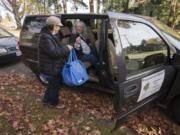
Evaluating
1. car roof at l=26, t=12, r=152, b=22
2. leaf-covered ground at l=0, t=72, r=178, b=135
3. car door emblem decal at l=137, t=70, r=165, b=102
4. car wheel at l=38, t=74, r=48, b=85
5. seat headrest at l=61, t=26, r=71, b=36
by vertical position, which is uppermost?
car roof at l=26, t=12, r=152, b=22

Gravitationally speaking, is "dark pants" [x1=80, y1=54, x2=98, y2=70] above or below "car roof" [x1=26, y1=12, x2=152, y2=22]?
below

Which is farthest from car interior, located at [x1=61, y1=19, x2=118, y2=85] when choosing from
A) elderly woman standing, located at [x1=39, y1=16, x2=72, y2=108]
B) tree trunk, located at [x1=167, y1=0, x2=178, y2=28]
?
tree trunk, located at [x1=167, y1=0, x2=178, y2=28]

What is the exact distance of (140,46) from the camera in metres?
3.45

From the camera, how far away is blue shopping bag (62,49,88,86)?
3648 mm

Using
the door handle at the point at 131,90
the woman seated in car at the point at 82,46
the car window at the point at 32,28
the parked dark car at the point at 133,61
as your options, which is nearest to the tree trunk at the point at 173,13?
the car window at the point at 32,28

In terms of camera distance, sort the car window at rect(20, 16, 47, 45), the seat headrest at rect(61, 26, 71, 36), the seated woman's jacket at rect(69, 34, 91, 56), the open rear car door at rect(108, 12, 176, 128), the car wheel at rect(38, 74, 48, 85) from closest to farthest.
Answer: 1. the open rear car door at rect(108, 12, 176, 128)
2. the seated woman's jacket at rect(69, 34, 91, 56)
3. the seat headrest at rect(61, 26, 71, 36)
4. the car window at rect(20, 16, 47, 45)
5. the car wheel at rect(38, 74, 48, 85)

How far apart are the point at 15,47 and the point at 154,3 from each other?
13931 mm

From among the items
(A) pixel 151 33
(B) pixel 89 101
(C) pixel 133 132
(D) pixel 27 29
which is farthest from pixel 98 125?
(D) pixel 27 29

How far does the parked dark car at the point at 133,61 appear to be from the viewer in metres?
2.83

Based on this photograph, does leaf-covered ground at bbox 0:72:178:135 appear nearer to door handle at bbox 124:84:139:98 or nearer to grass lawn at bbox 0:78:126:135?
grass lawn at bbox 0:78:126:135

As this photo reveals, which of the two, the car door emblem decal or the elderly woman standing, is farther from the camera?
the elderly woman standing

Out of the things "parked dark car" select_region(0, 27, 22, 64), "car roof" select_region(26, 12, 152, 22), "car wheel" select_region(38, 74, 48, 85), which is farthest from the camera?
"parked dark car" select_region(0, 27, 22, 64)

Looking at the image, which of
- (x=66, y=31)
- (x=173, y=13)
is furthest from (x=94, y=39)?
(x=173, y=13)

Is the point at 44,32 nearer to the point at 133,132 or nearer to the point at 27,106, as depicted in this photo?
the point at 27,106
